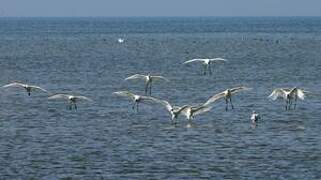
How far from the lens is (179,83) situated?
60.5 metres

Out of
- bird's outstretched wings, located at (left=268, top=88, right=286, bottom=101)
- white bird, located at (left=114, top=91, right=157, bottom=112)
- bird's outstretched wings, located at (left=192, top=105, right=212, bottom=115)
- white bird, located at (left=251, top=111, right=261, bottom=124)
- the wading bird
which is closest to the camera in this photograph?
white bird, located at (left=251, top=111, right=261, bottom=124)

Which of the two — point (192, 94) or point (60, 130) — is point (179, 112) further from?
point (192, 94)

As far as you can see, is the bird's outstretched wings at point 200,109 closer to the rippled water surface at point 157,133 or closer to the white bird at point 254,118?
the rippled water surface at point 157,133

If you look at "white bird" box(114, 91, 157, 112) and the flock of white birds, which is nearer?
the flock of white birds

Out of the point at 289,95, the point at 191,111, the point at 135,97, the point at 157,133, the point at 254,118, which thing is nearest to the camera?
the point at 157,133

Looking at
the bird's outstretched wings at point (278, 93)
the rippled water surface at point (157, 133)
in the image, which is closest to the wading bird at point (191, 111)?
the rippled water surface at point (157, 133)

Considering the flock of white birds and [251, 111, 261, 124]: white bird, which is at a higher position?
the flock of white birds

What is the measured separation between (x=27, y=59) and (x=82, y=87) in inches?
1299

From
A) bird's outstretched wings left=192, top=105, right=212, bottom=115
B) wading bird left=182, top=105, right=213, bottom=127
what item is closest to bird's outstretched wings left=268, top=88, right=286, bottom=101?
bird's outstretched wings left=192, top=105, right=212, bottom=115

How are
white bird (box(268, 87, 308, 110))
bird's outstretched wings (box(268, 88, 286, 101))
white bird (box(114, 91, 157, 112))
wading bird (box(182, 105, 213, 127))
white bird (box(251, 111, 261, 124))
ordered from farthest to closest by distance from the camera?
bird's outstretched wings (box(268, 88, 286, 101)) → white bird (box(268, 87, 308, 110)) → white bird (box(114, 91, 157, 112)) → wading bird (box(182, 105, 213, 127)) → white bird (box(251, 111, 261, 124))

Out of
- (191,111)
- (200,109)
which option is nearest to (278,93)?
(200,109)

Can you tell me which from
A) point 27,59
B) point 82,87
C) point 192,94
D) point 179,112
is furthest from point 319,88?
point 27,59

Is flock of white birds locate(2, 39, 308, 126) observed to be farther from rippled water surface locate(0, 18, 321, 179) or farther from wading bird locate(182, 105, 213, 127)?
rippled water surface locate(0, 18, 321, 179)

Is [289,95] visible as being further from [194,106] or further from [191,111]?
[191,111]
